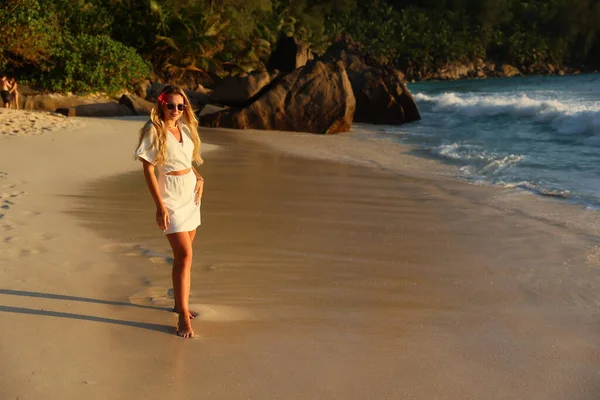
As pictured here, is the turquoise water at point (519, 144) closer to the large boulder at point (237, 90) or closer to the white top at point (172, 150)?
the large boulder at point (237, 90)

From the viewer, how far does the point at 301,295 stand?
16.5 feet

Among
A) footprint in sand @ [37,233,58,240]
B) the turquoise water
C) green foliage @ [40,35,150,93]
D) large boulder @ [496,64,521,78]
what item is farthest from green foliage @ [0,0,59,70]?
large boulder @ [496,64,521,78]

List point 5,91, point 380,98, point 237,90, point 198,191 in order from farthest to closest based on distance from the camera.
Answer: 1. point 380,98
2. point 237,90
3. point 5,91
4. point 198,191

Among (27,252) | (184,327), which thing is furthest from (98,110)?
(184,327)

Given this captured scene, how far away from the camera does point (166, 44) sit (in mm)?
32750

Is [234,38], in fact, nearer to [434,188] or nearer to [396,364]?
[434,188]

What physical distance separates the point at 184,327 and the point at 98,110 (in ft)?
58.3

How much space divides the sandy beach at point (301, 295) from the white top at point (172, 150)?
2.82 feet

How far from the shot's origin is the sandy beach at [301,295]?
3.70 m

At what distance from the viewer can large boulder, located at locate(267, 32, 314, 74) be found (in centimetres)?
3741

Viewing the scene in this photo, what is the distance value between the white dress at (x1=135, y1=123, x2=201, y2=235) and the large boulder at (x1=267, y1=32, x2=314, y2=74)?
33.2m

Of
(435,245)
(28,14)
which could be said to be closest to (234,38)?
(28,14)

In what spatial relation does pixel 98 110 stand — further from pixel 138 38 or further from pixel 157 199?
pixel 157 199

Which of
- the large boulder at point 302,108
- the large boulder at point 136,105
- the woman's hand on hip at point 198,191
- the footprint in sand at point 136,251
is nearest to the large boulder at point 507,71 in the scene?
the large boulder at point 136,105
